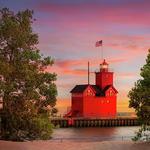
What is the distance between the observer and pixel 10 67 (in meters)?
31.2

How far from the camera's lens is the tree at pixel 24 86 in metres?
31.0

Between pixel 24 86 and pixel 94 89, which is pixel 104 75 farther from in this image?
pixel 24 86

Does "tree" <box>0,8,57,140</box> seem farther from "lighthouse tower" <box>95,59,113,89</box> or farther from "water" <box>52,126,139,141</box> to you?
"lighthouse tower" <box>95,59,113,89</box>

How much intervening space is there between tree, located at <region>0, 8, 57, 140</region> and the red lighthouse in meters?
89.6

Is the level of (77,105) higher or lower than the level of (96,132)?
higher

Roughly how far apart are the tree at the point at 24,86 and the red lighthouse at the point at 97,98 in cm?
8959

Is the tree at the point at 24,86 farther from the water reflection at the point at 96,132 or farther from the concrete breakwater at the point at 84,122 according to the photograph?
the concrete breakwater at the point at 84,122

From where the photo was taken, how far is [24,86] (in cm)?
3156

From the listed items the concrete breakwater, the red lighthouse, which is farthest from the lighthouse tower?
the concrete breakwater

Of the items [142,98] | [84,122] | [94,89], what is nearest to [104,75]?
[94,89]

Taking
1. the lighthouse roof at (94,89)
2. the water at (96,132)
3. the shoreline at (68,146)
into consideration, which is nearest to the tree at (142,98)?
the shoreline at (68,146)

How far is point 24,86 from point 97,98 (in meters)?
96.0

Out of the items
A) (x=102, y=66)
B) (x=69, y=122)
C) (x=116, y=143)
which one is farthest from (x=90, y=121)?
(x=116, y=143)

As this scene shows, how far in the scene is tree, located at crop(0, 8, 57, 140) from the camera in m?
31.0
